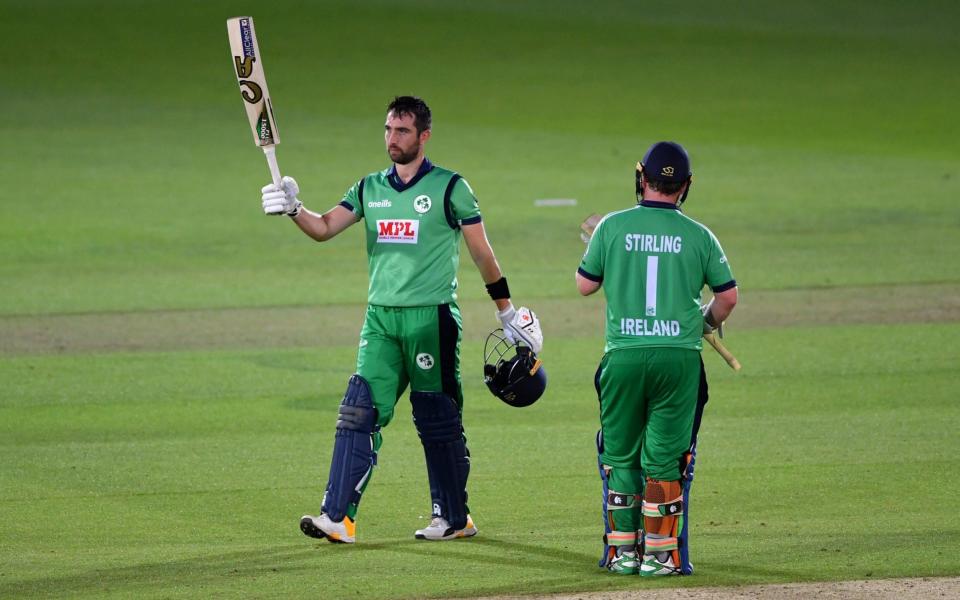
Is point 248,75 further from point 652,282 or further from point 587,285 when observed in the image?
point 652,282

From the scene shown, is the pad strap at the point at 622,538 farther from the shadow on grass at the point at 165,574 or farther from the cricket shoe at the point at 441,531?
the shadow on grass at the point at 165,574

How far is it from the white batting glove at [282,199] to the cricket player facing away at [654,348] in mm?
1673

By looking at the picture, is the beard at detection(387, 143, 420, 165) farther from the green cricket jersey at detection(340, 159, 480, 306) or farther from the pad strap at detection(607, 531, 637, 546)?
the pad strap at detection(607, 531, 637, 546)

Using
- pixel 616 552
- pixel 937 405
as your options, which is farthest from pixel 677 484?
pixel 937 405

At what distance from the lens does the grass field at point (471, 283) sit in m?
8.34

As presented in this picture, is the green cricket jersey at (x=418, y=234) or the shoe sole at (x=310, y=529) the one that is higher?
the green cricket jersey at (x=418, y=234)

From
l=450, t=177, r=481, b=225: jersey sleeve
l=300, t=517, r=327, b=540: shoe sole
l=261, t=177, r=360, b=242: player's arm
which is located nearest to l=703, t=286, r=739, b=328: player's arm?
l=450, t=177, r=481, b=225: jersey sleeve

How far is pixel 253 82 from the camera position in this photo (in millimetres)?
8641

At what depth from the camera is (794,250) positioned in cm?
2048

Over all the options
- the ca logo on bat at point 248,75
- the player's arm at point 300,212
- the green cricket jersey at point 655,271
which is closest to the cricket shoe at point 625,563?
the green cricket jersey at point 655,271

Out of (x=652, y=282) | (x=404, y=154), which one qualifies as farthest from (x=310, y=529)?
(x=652, y=282)

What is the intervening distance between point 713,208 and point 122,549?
54.3 feet

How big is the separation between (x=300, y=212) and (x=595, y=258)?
1.74 meters

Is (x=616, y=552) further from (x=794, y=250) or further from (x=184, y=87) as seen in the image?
(x=184, y=87)
